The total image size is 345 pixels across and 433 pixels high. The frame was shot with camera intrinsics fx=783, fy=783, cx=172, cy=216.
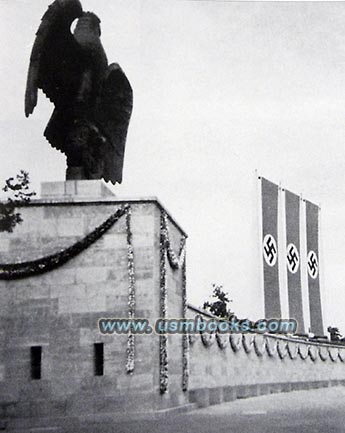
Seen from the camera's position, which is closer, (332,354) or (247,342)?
(247,342)

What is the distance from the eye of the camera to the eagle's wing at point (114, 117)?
64.0 ft

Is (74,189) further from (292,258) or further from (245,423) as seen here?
(292,258)

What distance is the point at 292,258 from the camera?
35.8 meters

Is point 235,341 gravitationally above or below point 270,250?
below

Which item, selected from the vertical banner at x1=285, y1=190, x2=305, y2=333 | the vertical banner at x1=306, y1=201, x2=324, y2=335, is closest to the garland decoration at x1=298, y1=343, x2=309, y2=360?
the vertical banner at x1=306, y1=201, x2=324, y2=335

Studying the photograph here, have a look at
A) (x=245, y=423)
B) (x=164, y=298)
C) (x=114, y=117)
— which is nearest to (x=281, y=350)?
(x=114, y=117)

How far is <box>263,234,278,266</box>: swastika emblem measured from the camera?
1329 inches

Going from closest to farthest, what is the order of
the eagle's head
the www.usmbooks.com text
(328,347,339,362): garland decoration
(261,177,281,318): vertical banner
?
1. the www.usmbooks.com text
2. the eagle's head
3. (261,177,281,318): vertical banner
4. (328,347,339,362): garland decoration

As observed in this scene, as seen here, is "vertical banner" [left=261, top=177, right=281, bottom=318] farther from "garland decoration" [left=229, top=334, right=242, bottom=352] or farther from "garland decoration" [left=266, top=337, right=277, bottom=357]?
"garland decoration" [left=229, top=334, right=242, bottom=352]

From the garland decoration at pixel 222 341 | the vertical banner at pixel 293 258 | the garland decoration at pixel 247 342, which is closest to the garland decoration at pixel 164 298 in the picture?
the garland decoration at pixel 222 341

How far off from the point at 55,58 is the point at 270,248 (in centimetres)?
1856

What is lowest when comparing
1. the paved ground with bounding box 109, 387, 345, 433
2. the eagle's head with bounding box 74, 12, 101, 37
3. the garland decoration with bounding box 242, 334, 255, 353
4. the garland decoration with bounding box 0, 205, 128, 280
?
the paved ground with bounding box 109, 387, 345, 433

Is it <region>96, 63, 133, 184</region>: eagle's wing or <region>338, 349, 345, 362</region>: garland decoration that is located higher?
<region>96, 63, 133, 184</region>: eagle's wing

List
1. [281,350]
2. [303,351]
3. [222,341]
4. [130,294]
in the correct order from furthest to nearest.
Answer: [303,351] → [281,350] → [222,341] → [130,294]
